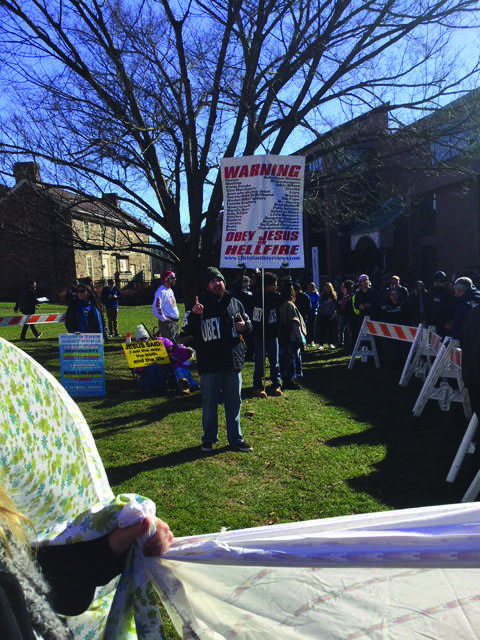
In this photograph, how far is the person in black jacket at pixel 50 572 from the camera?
1.08 m

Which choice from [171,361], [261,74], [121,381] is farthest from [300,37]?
[121,381]

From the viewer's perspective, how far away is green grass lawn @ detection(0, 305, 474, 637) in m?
4.72

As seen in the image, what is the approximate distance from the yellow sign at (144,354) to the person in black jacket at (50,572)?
831 cm

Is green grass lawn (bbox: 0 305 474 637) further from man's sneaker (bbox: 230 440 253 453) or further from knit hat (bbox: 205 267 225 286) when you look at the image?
knit hat (bbox: 205 267 225 286)

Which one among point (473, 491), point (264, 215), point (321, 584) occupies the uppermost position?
point (264, 215)

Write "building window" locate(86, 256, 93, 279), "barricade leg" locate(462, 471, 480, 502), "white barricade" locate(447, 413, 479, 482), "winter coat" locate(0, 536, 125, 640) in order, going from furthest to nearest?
"building window" locate(86, 256, 93, 279)
"white barricade" locate(447, 413, 479, 482)
"barricade leg" locate(462, 471, 480, 502)
"winter coat" locate(0, 536, 125, 640)

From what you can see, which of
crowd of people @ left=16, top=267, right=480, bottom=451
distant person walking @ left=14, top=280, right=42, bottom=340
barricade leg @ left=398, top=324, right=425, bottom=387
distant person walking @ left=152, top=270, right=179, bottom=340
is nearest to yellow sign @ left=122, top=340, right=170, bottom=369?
crowd of people @ left=16, top=267, right=480, bottom=451

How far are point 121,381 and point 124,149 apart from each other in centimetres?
529

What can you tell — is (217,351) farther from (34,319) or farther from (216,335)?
(34,319)

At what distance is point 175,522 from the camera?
173 inches

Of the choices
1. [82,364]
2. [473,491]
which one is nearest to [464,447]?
[473,491]

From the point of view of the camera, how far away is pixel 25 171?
11.9 metres

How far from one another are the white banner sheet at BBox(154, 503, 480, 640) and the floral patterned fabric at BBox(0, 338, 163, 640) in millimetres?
111

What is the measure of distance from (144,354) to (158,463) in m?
4.20
